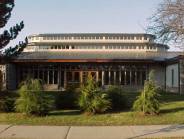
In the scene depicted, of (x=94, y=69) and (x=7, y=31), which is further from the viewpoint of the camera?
(x=94, y=69)

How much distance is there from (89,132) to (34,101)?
4.71m

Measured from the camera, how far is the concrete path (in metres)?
14.9

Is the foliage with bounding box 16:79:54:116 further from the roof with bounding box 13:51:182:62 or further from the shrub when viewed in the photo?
the roof with bounding box 13:51:182:62

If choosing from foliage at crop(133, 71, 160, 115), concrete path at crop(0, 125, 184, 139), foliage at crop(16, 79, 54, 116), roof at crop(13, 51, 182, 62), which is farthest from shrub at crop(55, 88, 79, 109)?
roof at crop(13, 51, 182, 62)

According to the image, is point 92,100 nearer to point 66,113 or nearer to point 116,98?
point 66,113

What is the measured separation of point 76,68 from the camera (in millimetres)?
56219

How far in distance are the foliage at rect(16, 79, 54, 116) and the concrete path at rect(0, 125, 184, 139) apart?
97.3 inches

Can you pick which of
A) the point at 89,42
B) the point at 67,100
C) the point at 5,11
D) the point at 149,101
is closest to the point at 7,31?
the point at 5,11

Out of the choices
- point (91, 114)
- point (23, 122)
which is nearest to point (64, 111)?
point (91, 114)

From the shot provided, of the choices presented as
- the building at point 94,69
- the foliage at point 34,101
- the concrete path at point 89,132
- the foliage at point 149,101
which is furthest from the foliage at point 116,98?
the building at point 94,69

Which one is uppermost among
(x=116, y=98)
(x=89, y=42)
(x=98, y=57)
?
(x=89, y=42)

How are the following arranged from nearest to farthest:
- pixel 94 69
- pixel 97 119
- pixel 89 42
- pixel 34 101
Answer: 1. pixel 97 119
2. pixel 34 101
3. pixel 94 69
4. pixel 89 42

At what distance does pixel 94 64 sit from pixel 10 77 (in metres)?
10.2

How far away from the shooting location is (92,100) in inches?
813
